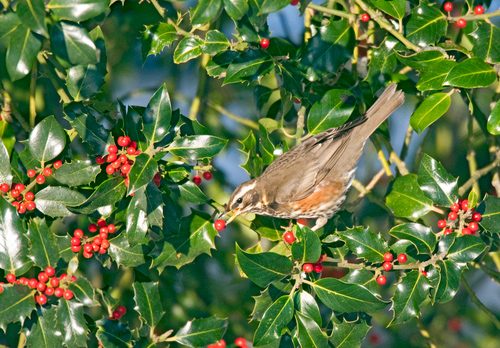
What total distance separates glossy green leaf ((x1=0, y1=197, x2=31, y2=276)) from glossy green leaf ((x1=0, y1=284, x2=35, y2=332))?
84 mm

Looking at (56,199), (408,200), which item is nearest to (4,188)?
(56,199)

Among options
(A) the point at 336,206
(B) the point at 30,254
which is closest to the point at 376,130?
(A) the point at 336,206

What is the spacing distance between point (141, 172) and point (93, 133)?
33cm

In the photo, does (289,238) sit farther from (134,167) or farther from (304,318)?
(134,167)

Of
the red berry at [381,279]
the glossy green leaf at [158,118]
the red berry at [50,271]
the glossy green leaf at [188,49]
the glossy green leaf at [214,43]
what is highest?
the glossy green leaf at [214,43]

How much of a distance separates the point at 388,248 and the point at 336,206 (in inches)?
31.4

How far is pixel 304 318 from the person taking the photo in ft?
7.12

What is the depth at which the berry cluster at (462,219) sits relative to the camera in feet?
7.74

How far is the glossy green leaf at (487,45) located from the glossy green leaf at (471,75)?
0.29 ft

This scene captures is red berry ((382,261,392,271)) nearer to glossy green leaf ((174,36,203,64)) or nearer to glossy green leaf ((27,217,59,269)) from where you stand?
glossy green leaf ((174,36,203,64))

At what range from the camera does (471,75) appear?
2.19m

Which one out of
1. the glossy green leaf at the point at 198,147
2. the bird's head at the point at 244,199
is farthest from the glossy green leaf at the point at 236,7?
the bird's head at the point at 244,199

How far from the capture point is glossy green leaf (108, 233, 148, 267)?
228 centimetres

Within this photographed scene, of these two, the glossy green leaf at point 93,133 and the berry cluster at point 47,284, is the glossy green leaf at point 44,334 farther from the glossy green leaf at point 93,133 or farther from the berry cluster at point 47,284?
the glossy green leaf at point 93,133
